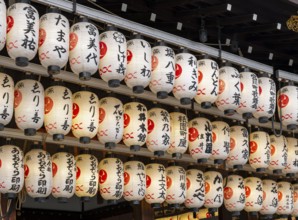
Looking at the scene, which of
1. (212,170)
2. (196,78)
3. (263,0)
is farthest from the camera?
(212,170)

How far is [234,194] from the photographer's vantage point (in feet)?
31.4

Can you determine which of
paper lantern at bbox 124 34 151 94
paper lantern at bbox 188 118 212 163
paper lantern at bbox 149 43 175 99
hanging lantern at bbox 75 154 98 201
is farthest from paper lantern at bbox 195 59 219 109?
hanging lantern at bbox 75 154 98 201

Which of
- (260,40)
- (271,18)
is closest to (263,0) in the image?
(271,18)

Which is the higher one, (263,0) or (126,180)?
(263,0)

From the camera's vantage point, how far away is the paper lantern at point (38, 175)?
735cm

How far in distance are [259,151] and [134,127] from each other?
2287mm

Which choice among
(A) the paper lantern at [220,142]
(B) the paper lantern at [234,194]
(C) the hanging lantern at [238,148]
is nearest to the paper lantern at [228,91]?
(A) the paper lantern at [220,142]

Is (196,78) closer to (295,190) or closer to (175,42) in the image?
(175,42)

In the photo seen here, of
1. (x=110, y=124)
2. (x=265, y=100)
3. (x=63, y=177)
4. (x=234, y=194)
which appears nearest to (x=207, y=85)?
(x=265, y=100)

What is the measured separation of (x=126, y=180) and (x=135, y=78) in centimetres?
153

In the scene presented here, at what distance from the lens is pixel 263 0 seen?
8422 mm

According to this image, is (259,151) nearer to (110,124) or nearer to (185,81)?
(185,81)

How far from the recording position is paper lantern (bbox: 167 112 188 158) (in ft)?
27.6

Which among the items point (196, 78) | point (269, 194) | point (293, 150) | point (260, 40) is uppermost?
point (260, 40)
